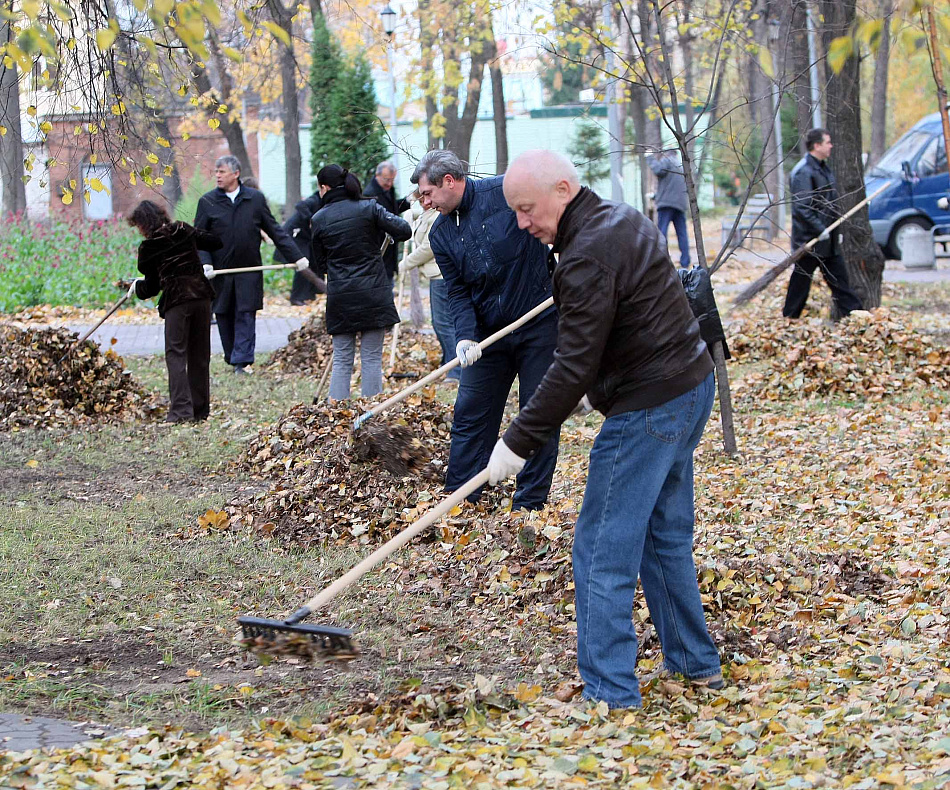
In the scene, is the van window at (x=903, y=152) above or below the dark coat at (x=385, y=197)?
above

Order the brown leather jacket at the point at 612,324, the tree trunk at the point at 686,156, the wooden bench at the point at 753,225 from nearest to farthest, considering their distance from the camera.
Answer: the brown leather jacket at the point at 612,324 < the tree trunk at the point at 686,156 < the wooden bench at the point at 753,225

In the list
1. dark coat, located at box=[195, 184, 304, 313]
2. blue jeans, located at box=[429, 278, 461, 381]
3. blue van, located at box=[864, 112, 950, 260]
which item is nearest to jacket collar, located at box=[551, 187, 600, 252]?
blue jeans, located at box=[429, 278, 461, 381]

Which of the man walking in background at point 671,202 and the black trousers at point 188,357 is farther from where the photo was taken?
the man walking in background at point 671,202

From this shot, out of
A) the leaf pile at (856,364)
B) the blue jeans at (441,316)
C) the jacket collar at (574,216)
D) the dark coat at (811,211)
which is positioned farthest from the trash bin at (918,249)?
the jacket collar at (574,216)

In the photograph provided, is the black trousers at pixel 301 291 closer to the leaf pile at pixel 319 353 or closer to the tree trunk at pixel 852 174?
the leaf pile at pixel 319 353

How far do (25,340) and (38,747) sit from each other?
23.0 feet

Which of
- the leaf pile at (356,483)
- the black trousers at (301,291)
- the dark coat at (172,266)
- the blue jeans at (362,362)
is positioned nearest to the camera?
the leaf pile at (356,483)

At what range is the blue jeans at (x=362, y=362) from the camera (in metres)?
9.09

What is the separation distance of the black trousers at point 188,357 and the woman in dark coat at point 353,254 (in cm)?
118

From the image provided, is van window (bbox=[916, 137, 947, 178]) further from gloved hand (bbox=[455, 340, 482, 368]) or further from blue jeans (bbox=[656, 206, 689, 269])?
gloved hand (bbox=[455, 340, 482, 368])

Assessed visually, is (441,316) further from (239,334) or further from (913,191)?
(913,191)

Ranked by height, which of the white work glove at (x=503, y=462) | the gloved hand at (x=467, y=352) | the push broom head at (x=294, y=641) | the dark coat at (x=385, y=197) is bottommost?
the push broom head at (x=294, y=641)

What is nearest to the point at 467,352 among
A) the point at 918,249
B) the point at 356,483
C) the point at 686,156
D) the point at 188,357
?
the point at 356,483

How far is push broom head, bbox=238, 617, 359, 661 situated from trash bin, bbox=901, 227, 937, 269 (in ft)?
54.5
